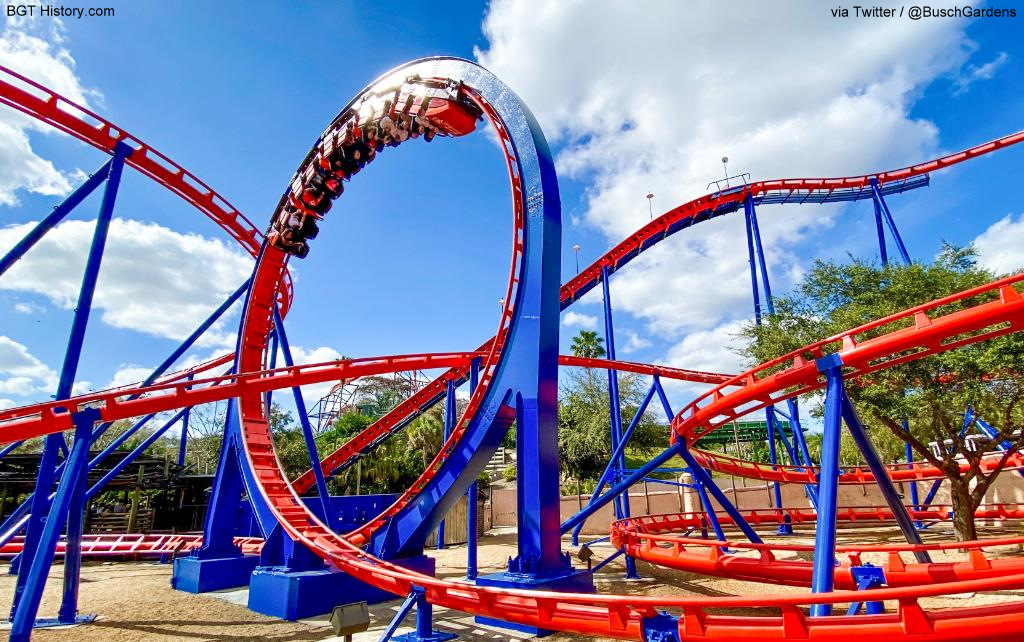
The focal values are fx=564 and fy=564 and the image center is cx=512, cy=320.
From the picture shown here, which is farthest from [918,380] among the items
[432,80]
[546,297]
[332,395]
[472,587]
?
[332,395]

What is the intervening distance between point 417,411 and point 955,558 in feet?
45.0

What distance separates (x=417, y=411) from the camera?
1798 centimetres

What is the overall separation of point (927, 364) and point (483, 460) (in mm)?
8745

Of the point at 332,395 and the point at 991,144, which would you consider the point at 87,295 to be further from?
the point at 332,395

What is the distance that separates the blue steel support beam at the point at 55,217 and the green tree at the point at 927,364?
1492cm

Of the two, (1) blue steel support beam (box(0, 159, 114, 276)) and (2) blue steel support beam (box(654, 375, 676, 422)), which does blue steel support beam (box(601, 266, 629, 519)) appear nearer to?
(2) blue steel support beam (box(654, 375, 676, 422))

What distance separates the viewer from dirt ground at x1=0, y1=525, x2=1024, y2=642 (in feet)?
24.7

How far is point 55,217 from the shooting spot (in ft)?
32.1

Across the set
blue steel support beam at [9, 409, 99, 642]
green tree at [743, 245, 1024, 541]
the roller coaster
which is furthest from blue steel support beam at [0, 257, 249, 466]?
green tree at [743, 245, 1024, 541]

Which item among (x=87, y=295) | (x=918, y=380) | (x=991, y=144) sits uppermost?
(x=991, y=144)

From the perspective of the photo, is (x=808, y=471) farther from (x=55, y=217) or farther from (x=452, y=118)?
(x=55, y=217)

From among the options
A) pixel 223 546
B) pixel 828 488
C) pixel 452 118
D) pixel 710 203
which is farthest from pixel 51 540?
pixel 710 203

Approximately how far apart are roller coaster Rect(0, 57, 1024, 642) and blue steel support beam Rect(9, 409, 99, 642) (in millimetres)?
27

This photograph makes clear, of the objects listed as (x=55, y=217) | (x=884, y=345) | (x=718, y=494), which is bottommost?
(x=718, y=494)
